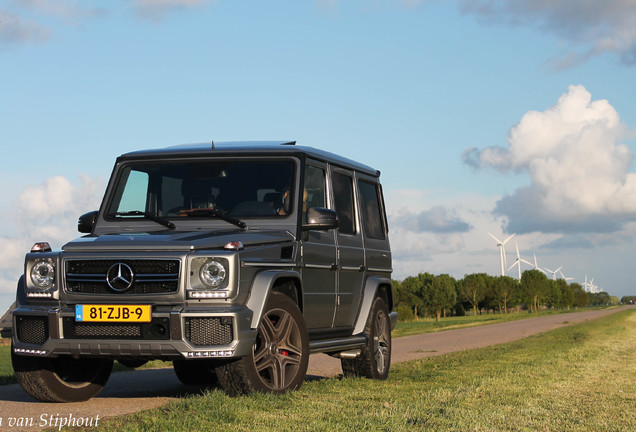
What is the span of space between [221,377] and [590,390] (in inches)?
161

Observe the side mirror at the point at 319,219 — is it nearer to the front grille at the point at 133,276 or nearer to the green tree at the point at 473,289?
the front grille at the point at 133,276

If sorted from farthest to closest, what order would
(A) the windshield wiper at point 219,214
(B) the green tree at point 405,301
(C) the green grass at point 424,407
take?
(B) the green tree at point 405,301 < (A) the windshield wiper at point 219,214 < (C) the green grass at point 424,407

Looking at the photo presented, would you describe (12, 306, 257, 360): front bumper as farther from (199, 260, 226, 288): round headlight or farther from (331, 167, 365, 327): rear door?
(331, 167, 365, 327): rear door

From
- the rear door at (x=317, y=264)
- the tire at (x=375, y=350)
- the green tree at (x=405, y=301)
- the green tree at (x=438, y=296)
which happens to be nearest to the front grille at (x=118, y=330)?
the rear door at (x=317, y=264)

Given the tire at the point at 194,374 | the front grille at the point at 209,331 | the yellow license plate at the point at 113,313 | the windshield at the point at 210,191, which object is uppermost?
the windshield at the point at 210,191

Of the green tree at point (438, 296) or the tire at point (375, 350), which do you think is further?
the green tree at point (438, 296)

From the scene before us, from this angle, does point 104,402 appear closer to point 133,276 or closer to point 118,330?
point 118,330

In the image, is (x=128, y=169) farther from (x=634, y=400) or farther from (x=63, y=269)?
(x=634, y=400)

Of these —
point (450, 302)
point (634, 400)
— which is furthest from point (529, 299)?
point (634, 400)

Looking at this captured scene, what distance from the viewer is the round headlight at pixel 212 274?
730 cm

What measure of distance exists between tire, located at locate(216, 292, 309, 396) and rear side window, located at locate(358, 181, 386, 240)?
294 cm

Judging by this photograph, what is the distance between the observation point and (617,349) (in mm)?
18500

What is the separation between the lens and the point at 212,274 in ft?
24.1

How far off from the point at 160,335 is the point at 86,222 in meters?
2.21
